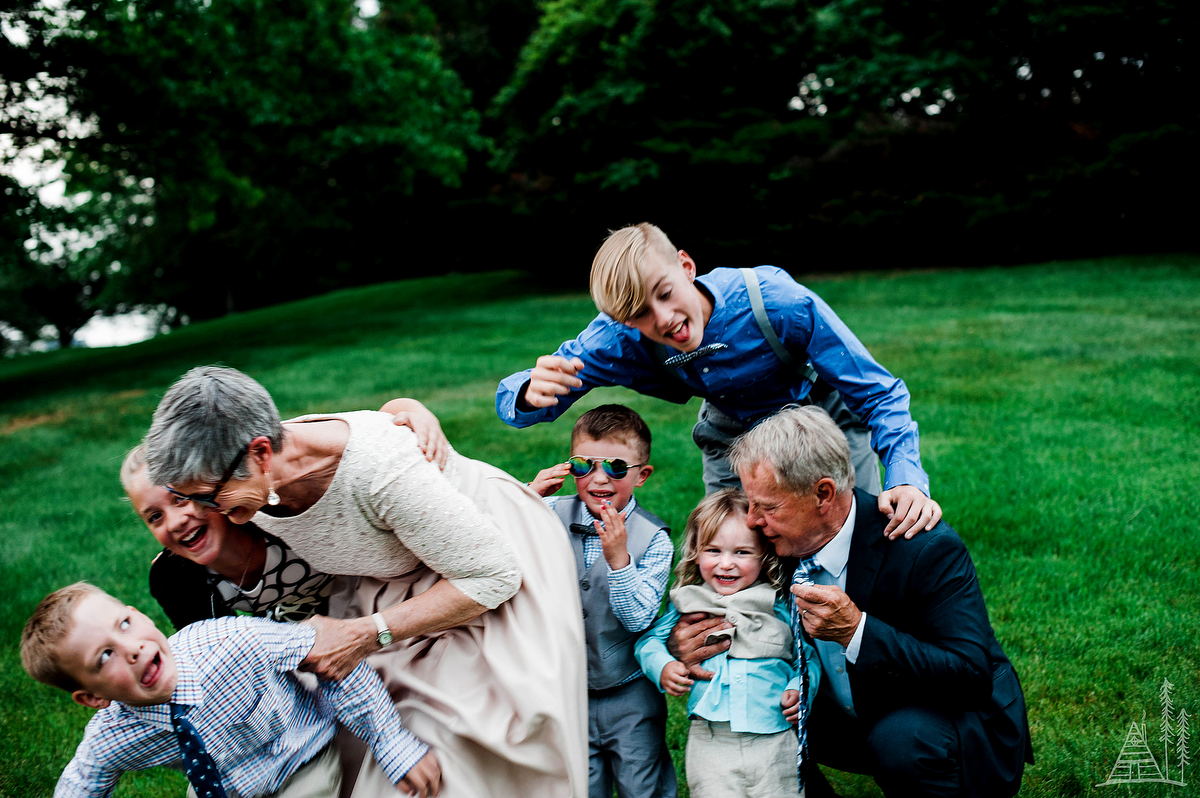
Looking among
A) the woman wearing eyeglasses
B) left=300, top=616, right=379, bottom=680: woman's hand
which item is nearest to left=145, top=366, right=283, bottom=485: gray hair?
the woman wearing eyeglasses

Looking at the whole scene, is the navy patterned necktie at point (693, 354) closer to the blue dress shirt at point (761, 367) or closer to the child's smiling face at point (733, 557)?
the blue dress shirt at point (761, 367)

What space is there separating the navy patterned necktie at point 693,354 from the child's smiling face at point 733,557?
578 mm

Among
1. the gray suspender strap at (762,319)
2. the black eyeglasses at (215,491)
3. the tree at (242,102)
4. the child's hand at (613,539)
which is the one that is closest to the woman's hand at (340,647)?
the black eyeglasses at (215,491)

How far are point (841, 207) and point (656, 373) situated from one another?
47.6 feet

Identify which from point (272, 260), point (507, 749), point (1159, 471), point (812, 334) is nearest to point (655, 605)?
point (507, 749)

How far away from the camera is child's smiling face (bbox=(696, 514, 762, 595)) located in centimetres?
287

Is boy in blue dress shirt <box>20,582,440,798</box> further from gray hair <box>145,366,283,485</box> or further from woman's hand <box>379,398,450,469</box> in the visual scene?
woman's hand <box>379,398,450,469</box>

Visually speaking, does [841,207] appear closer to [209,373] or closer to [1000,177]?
[1000,177]

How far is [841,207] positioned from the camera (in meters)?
16.7

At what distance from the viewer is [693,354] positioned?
3.08 metres

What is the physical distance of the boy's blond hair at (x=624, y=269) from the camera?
278 centimetres

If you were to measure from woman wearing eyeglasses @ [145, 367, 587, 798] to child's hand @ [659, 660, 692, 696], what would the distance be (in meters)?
0.33

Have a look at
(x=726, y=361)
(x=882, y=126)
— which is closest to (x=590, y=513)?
(x=726, y=361)

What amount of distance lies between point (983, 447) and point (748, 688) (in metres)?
4.61
